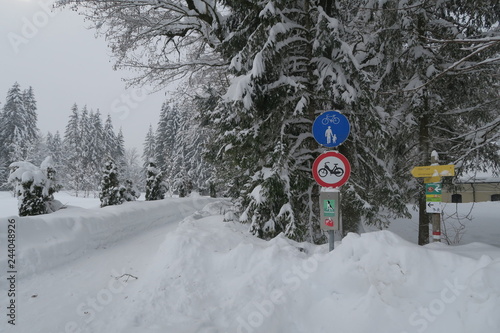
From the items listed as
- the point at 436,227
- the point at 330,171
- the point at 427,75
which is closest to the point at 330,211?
the point at 330,171

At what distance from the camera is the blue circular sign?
431 cm

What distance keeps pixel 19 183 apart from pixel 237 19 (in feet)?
28.2

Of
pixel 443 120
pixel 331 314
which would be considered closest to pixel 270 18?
pixel 331 314

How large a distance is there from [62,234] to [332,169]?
648 cm

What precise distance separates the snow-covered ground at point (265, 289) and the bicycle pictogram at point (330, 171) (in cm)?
94

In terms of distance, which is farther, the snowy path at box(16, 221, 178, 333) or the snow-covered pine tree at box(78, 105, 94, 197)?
the snow-covered pine tree at box(78, 105, 94, 197)

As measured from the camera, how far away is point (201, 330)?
126 inches

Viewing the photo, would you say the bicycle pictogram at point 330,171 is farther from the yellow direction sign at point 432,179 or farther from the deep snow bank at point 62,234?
the deep snow bank at point 62,234

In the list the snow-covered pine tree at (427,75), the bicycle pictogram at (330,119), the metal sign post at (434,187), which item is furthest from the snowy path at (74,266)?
the snow-covered pine tree at (427,75)

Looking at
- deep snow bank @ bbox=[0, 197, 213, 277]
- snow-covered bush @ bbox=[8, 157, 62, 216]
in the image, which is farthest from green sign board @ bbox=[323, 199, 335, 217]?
snow-covered bush @ bbox=[8, 157, 62, 216]

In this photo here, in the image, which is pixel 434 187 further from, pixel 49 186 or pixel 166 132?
pixel 166 132

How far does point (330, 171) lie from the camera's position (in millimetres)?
4258

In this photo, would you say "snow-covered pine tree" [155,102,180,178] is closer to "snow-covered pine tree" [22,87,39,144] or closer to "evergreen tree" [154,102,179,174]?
"evergreen tree" [154,102,179,174]

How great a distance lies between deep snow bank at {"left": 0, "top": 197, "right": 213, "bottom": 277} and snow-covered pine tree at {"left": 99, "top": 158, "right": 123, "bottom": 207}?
940 cm
